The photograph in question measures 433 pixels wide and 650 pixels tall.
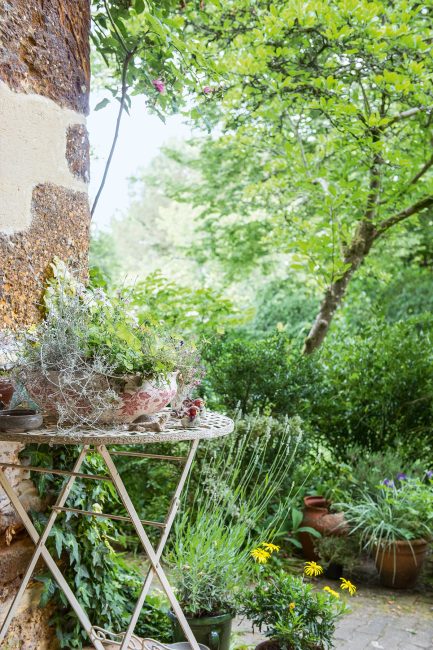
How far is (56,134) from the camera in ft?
7.45

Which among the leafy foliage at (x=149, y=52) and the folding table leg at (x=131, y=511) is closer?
the folding table leg at (x=131, y=511)

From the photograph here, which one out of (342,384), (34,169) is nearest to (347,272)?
(342,384)

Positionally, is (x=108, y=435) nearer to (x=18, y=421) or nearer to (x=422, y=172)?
(x=18, y=421)

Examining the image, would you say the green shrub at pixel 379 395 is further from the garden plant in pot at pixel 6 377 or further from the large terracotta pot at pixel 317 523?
the garden plant in pot at pixel 6 377

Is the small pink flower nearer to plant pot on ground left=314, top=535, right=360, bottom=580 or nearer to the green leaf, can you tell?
the green leaf

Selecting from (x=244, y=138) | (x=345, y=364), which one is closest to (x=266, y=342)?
(x=345, y=364)

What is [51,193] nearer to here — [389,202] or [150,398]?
[150,398]

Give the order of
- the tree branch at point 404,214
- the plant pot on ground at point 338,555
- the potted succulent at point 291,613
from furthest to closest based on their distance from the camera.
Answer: the tree branch at point 404,214, the plant pot on ground at point 338,555, the potted succulent at point 291,613

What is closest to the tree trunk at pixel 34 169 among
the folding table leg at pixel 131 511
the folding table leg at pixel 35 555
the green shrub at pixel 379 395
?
the folding table leg at pixel 35 555

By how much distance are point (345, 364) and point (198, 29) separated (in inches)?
107

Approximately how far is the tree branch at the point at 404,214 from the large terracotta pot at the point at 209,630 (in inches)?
138

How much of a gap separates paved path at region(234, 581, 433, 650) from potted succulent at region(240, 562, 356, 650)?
1.31 ft

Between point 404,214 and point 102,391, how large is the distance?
408cm

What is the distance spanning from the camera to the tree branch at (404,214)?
17.2ft
